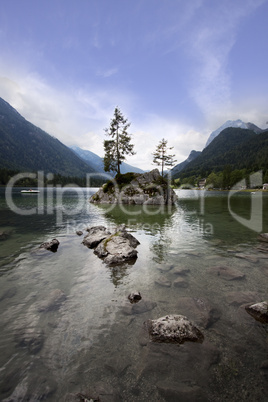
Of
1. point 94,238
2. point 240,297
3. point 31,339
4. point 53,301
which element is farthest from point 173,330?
point 94,238

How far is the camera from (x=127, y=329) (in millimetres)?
5953

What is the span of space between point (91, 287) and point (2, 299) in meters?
3.62

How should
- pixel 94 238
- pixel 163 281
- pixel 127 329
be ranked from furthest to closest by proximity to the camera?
pixel 94 238 < pixel 163 281 < pixel 127 329

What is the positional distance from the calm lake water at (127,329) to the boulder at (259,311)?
0.26m

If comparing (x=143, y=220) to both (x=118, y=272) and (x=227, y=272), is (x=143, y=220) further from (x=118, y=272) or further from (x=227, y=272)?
(x=227, y=272)

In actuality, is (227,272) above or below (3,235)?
below

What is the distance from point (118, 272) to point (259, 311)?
6.51 metres

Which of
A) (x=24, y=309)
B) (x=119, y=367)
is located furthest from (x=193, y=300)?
(x=24, y=309)

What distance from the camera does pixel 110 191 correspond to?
50781 mm

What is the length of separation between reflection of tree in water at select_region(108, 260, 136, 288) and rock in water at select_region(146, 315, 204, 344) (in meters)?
3.26

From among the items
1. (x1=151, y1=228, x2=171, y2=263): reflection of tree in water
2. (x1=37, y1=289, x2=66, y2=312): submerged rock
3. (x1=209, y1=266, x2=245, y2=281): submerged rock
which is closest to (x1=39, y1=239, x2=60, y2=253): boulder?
(x1=37, y1=289, x2=66, y2=312): submerged rock

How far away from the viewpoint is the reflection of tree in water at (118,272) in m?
9.14

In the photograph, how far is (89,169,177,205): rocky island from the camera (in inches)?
1823

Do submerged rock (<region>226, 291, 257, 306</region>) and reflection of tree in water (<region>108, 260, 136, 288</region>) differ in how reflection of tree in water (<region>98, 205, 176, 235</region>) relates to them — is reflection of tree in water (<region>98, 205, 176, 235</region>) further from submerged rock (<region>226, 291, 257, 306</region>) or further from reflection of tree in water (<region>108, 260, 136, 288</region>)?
submerged rock (<region>226, 291, 257, 306</region>)
